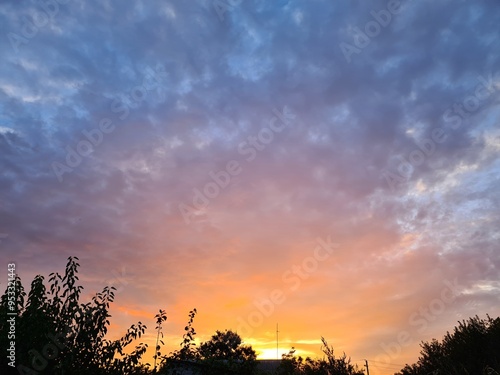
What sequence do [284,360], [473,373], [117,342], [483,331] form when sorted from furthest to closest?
1. [284,360]
2. [483,331]
3. [473,373]
4. [117,342]

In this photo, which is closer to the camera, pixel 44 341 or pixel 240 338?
pixel 44 341

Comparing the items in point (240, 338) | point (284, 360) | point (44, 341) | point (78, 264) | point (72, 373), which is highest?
point (240, 338)

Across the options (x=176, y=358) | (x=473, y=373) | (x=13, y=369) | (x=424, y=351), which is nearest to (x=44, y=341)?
(x=13, y=369)

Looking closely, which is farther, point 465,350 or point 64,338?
point 465,350

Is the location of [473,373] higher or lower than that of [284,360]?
lower

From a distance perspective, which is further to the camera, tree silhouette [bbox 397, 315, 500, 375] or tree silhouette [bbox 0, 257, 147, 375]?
tree silhouette [bbox 397, 315, 500, 375]

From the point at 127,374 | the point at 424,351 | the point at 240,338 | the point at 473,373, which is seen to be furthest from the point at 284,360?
the point at 127,374

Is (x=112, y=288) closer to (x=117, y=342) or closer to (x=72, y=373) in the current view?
(x=117, y=342)

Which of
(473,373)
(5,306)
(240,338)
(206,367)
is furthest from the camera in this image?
(240,338)

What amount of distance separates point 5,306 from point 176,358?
5.69 m

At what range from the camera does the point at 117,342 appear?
1038cm

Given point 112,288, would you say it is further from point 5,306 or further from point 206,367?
point 206,367

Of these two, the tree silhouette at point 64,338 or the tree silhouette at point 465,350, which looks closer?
the tree silhouette at point 64,338

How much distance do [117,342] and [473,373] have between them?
17118mm
